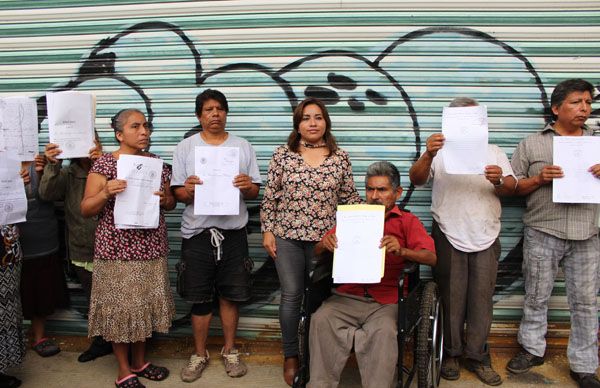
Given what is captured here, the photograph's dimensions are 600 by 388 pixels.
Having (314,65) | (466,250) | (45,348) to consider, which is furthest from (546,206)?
(45,348)

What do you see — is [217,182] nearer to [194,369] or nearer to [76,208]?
[76,208]

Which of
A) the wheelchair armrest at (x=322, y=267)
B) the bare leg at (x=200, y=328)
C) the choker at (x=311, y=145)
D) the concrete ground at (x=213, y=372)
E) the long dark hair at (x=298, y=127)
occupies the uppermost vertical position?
the long dark hair at (x=298, y=127)

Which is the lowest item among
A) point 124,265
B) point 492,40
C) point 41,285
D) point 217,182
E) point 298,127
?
point 41,285

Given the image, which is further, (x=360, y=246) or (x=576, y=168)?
(x=576, y=168)

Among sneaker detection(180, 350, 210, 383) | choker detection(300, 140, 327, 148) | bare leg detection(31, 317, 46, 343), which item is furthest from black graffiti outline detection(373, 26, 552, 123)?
bare leg detection(31, 317, 46, 343)

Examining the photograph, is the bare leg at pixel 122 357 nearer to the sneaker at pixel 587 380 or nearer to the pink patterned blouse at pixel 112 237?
the pink patterned blouse at pixel 112 237

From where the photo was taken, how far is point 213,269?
12.6 ft

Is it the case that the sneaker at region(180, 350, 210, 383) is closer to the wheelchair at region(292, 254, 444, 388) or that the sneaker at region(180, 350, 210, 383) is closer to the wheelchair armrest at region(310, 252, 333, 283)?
the wheelchair at region(292, 254, 444, 388)

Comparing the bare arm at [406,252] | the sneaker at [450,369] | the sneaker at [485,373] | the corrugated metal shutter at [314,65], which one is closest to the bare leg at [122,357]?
the corrugated metal shutter at [314,65]

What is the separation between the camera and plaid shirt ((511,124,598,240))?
11.7 ft

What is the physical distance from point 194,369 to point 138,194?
136 cm

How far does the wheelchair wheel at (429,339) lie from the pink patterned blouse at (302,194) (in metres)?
0.79

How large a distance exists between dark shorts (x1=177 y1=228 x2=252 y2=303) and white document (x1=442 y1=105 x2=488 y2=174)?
5.03 ft

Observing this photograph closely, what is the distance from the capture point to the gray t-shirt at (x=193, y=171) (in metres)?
3.75
